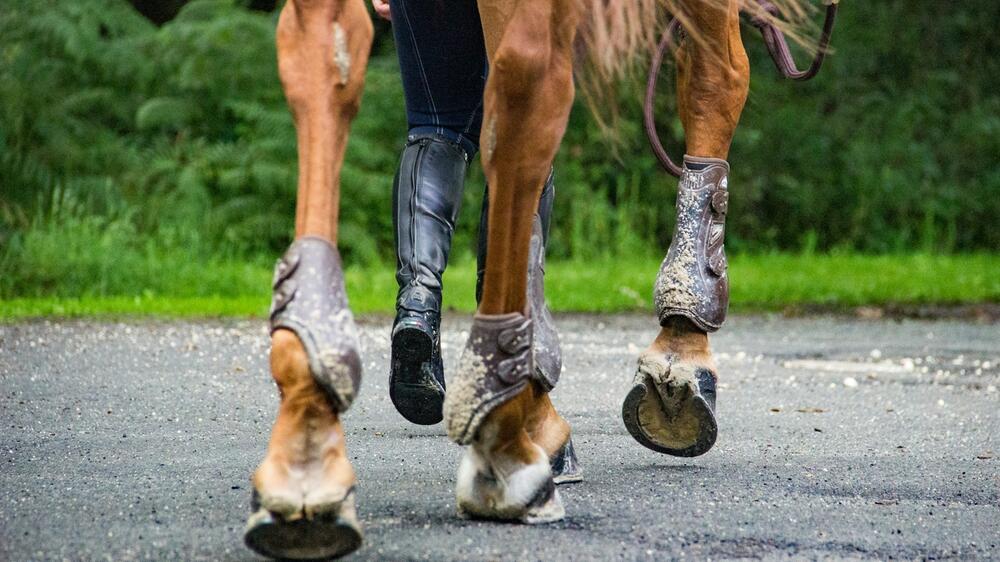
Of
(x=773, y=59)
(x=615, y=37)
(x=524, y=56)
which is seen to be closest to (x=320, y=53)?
(x=524, y=56)

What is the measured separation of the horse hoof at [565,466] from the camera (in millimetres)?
2863

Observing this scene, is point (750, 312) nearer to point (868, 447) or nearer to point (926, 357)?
point (926, 357)

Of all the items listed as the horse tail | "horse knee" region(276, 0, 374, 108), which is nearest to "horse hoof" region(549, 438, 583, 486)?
the horse tail

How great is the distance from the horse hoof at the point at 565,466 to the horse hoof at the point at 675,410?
0.66ft

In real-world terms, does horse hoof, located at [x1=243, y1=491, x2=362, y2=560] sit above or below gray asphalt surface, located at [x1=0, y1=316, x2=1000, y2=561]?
above

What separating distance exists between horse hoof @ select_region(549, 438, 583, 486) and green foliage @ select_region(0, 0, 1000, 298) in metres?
6.52

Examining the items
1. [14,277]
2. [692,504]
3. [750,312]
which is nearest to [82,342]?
[14,277]

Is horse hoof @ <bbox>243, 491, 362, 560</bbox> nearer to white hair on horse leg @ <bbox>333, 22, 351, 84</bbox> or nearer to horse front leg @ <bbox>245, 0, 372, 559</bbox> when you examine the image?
horse front leg @ <bbox>245, 0, 372, 559</bbox>

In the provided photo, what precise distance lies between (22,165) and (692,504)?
32.1 feet

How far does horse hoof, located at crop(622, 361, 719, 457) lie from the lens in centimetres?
301

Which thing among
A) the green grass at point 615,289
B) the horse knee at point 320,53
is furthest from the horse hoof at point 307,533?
the green grass at point 615,289

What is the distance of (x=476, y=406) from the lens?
232 centimetres

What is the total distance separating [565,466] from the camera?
2.88 metres

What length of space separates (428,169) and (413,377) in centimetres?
56
